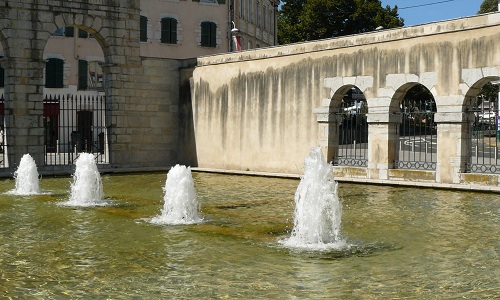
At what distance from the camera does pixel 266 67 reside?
19938 mm

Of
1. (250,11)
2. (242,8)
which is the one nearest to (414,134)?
(242,8)

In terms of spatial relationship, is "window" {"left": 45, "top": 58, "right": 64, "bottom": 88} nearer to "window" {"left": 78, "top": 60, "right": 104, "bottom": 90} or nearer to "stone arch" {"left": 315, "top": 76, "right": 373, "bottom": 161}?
"window" {"left": 78, "top": 60, "right": 104, "bottom": 90}

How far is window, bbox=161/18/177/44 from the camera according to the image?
35.0 meters

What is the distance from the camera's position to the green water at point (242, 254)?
6168 mm

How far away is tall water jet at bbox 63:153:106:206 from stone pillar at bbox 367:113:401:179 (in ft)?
23.6

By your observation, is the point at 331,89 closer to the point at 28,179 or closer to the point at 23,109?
the point at 28,179

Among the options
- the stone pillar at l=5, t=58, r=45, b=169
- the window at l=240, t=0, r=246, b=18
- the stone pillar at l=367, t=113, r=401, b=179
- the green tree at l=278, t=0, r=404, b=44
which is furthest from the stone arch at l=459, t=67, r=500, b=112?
the green tree at l=278, t=0, r=404, b=44

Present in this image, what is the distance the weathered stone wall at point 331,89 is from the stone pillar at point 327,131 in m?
0.03

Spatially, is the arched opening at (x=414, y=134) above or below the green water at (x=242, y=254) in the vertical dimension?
above

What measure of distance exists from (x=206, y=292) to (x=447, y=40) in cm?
1140

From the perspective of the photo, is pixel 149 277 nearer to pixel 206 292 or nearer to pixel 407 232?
pixel 206 292

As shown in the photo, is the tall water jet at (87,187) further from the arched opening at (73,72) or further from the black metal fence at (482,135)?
the arched opening at (73,72)

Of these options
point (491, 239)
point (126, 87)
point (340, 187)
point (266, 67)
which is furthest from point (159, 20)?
point (491, 239)

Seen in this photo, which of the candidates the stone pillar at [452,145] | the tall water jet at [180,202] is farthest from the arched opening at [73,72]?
the tall water jet at [180,202]
